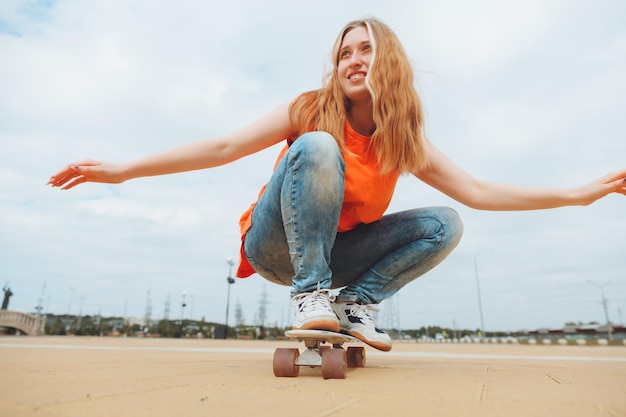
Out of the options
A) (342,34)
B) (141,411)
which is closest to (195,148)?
(342,34)

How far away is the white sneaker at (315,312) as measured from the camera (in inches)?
57.1

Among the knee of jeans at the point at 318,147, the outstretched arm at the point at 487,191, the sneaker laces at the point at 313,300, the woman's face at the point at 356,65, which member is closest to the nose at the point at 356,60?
the woman's face at the point at 356,65

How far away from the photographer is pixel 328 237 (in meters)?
1.69

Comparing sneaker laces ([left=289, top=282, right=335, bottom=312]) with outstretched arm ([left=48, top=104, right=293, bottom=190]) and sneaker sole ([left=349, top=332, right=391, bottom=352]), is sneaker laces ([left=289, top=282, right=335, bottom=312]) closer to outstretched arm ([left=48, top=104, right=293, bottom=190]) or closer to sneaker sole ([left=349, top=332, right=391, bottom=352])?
sneaker sole ([left=349, top=332, right=391, bottom=352])

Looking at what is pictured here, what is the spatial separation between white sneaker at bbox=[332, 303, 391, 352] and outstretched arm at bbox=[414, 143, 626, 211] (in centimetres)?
75

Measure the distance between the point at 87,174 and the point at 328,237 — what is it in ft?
3.21

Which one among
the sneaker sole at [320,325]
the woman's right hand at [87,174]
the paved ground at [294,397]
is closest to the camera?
the paved ground at [294,397]

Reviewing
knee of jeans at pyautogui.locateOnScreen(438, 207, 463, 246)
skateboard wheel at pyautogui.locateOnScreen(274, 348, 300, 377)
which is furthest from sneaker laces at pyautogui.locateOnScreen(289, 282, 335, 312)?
knee of jeans at pyautogui.locateOnScreen(438, 207, 463, 246)

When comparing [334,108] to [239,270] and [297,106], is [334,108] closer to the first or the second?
[297,106]

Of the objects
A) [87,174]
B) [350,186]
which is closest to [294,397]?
[350,186]

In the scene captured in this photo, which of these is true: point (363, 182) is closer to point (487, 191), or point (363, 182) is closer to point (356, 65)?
point (356, 65)

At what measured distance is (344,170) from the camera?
174 centimetres

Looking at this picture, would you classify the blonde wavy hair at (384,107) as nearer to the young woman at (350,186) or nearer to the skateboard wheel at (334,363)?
the young woman at (350,186)

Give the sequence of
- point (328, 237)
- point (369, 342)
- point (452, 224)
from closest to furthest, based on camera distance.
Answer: point (328, 237) < point (369, 342) < point (452, 224)
